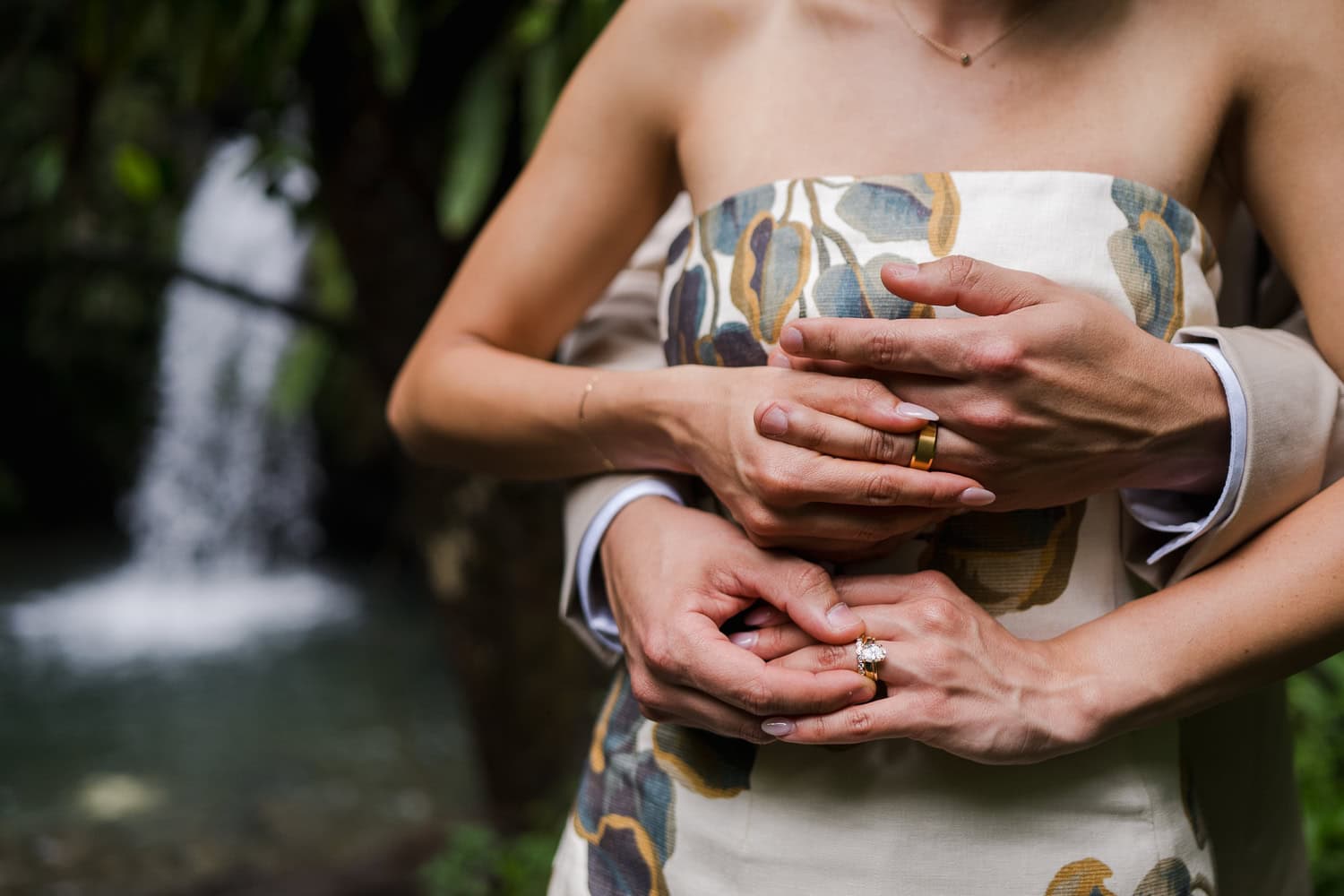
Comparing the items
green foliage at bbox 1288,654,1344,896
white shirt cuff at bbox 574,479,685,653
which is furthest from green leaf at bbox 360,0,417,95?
green foliage at bbox 1288,654,1344,896

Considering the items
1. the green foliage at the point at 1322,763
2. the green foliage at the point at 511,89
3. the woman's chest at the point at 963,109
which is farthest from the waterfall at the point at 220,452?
the woman's chest at the point at 963,109

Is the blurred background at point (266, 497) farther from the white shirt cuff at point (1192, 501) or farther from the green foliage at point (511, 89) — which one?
the white shirt cuff at point (1192, 501)

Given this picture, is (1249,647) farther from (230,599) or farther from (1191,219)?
(230,599)

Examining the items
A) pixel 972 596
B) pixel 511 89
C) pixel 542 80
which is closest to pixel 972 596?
pixel 972 596

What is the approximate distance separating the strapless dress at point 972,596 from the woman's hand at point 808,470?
2.6 inches

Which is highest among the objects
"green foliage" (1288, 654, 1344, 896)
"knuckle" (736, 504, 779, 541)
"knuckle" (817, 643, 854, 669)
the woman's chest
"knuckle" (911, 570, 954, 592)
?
the woman's chest

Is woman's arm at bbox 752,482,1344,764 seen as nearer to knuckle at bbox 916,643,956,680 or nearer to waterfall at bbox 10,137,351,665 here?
knuckle at bbox 916,643,956,680

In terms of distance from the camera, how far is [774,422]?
3.15ft

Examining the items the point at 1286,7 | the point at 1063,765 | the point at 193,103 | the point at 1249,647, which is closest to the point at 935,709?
the point at 1063,765

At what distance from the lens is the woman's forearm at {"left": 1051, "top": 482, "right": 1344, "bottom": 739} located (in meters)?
0.96

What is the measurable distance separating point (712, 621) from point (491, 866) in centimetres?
229

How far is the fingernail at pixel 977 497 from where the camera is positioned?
93cm

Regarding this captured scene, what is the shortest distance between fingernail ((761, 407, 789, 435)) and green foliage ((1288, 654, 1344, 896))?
2200mm

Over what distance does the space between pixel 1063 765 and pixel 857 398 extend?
0.39m
